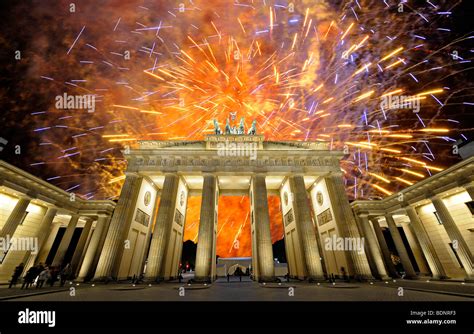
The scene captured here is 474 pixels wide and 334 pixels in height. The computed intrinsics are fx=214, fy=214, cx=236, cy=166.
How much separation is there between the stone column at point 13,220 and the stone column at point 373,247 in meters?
38.3

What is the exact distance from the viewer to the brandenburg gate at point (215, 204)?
867 inches

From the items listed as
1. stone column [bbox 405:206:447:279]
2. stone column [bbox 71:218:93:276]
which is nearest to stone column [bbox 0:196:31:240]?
stone column [bbox 71:218:93:276]

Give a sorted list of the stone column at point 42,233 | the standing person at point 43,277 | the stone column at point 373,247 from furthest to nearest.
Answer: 1. the stone column at point 42,233
2. the stone column at point 373,247
3. the standing person at point 43,277

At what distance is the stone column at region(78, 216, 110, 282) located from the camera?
75.8ft

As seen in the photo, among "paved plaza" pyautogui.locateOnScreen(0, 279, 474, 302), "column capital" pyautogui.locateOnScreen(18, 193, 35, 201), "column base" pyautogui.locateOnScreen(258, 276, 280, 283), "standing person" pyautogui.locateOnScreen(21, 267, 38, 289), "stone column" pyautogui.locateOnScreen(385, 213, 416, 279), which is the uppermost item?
"column capital" pyautogui.locateOnScreen(18, 193, 35, 201)

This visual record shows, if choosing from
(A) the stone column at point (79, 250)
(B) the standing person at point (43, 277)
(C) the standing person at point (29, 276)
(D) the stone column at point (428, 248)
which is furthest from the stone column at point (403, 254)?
(A) the stone column at point (79, 250)

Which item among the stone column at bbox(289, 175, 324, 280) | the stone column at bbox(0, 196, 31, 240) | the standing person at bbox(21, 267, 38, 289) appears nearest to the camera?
the standing person at bbox(21, 267, 38, 289)

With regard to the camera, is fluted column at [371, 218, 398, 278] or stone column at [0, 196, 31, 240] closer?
stone column at [0, 196, 31, 240]

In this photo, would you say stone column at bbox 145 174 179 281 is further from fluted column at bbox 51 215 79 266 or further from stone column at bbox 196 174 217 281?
fluted column at bbox 51 215 79 266

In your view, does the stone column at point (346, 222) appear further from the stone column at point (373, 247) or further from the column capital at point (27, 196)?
the column capital at point (27, 196)

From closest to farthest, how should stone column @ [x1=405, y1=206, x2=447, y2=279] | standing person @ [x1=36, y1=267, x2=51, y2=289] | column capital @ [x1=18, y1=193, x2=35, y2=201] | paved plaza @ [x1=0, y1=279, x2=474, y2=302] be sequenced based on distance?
paved plaza @ [x1=0, y1=279, x2=474, y2=302], standing person @ [x1=36, y1=267, x2=51, y2=289], column capital @ [x1=18, y1=193, x2=35, y2=201], stone column @ [x1=405, y1=206, x2=447, y2=279]

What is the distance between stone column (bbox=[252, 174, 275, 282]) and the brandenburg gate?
9 centimetres

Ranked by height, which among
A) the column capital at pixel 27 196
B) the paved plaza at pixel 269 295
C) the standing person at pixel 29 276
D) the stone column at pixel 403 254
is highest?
the column capital at pixel 27 196

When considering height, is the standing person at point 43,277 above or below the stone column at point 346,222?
below
